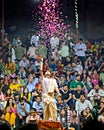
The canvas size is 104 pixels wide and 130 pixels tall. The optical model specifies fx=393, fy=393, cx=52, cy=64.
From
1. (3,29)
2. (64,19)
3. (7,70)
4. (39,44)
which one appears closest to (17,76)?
(7,70)

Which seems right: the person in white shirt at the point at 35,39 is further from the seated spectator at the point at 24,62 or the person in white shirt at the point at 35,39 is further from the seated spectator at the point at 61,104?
the seated spectator at the point at 61,104

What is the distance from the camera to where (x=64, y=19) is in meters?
20.2

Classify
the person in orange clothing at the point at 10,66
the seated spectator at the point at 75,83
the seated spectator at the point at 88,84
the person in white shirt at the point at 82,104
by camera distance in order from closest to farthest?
1. the person in white shirt at the point at 82,104
2. the seated spectator at the point at 75,83
3. the seated spectator at the point at 88,84
4. the person in orange clothing at the point at 10,66

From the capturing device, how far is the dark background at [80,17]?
65.1ft

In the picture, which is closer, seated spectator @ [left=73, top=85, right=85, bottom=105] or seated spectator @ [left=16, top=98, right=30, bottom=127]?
seated spectator @ [left=16, top=98, right=30, bottom=127]

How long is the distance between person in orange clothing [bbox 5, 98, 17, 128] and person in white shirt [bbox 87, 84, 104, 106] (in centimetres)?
264

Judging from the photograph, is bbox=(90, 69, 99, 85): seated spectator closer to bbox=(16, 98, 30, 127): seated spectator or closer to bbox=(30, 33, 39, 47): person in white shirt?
bbox=(16, 98, 30, 127): seated spectator

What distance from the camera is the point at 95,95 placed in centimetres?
1341

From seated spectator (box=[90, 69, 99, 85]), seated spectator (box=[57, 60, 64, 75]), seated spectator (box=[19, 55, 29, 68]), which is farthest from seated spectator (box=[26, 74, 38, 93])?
seated spectator (box=[90, 69, 99, 85])

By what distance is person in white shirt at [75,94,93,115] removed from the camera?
41.3 ft

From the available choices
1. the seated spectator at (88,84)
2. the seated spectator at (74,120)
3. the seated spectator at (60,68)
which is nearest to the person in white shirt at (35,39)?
the seated spectator at (60,68)

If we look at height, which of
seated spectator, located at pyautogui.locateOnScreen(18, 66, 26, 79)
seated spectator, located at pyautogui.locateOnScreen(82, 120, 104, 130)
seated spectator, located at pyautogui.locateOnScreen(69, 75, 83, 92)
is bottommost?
seated spectator, located at pyautogui.locateOnScreen(82, 120, 104, 130)

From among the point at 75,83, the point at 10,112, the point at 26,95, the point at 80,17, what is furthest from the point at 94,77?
the point at 80,17

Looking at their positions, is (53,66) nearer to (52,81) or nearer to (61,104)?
(61,104)
